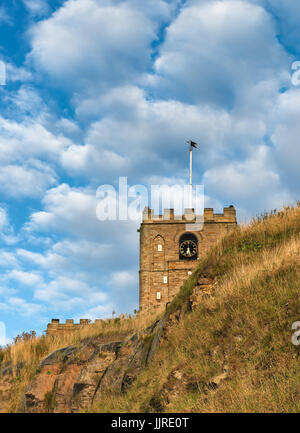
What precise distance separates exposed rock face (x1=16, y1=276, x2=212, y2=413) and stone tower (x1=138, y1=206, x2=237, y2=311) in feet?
108

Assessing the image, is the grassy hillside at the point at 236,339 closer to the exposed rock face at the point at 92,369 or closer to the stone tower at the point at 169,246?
the exposed rock face at the point at 92,369

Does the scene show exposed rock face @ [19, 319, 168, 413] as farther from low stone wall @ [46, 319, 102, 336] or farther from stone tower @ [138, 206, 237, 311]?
stone tower @ [138, 206, 237, 311]

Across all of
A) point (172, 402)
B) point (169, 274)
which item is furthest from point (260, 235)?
point (169, 274)

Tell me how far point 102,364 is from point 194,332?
682 cm

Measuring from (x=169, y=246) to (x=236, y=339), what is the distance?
1711 inches

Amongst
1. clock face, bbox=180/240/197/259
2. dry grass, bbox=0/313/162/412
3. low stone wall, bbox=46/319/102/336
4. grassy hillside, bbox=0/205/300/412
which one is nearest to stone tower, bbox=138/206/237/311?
clock face, bbox=180/240/197/259

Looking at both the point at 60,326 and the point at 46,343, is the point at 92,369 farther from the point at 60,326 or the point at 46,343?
the point at 60,326

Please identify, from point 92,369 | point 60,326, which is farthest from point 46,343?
point 60,326

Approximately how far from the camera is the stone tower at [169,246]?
51.0 m

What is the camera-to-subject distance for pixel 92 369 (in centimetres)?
1573

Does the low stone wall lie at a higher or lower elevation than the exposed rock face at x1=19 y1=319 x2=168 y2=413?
higher

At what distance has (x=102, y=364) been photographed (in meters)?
15.7

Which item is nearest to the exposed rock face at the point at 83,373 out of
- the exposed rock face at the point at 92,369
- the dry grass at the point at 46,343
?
the exposed rock face at the point at 92,369

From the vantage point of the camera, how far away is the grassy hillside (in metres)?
7.33
